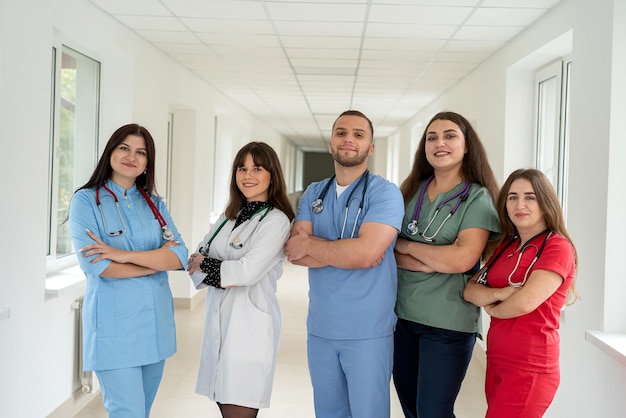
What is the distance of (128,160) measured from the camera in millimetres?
2492

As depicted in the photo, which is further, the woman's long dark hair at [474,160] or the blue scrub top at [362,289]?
the woman's long dark hair at [474,160]

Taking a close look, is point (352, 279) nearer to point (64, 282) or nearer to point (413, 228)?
point (413, 228)

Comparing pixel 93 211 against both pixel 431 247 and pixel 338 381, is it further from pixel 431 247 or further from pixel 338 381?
pixel 431 247

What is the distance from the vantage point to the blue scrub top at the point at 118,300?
238cm

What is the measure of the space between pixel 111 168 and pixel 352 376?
127 cm

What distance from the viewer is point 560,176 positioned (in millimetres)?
4457

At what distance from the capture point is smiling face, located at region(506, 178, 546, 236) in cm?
224

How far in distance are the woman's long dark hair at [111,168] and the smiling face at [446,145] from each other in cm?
116

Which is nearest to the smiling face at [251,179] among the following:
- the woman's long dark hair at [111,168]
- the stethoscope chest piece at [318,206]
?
the stethoscope chest piece at [318,206]
